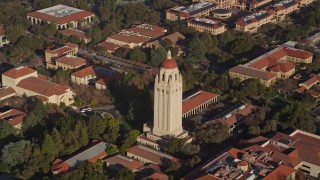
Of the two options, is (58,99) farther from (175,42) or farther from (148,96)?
(175,42)

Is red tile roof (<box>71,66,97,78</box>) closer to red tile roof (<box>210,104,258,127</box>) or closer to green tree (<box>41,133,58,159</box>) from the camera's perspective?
green tree (<box>41,133,58,159</box>)

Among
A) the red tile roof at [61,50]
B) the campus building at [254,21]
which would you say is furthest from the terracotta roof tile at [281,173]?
the campus building at [254,21]

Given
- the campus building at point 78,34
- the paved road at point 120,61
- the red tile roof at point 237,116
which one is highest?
Result: the red tile roof at point 237,116

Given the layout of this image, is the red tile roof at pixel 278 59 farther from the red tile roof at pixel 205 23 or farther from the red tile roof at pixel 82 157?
the red tile roof at pixel 82 157

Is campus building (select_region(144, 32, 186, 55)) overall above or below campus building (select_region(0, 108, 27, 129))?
below

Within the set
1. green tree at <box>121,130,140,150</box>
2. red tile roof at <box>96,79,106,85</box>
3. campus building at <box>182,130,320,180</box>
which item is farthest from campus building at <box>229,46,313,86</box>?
green tree at <box>121,130,140,150</box>

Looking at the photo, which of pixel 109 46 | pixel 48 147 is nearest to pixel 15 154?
pixel 48 147

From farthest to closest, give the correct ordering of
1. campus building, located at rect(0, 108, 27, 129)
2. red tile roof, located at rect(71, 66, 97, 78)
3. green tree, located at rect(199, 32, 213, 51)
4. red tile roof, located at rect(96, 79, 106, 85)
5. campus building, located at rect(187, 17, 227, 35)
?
1. campus building, located at rect(187, 17, 227, 35)
2. green tree, located at rect(199, 32, 213, 51)
3. red tile roof, located at rect(71, 66, 97, 78)
4. red tile roof, located at rect(96, 79, 106, 85)
5. campus building, located at rect(0, 108, 27, 129)
